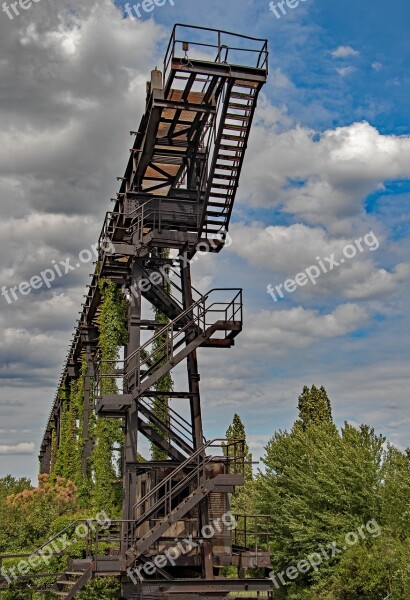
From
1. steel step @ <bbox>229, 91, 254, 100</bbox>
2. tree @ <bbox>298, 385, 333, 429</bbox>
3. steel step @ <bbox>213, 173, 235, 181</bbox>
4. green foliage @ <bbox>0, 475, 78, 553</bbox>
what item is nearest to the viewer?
steel step @ <bbox>229, 91, 254, 100</bbox>

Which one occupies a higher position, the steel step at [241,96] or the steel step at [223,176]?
the steel step at [241,96]

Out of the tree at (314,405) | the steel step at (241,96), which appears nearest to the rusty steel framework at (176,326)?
the steel step at (241,96)

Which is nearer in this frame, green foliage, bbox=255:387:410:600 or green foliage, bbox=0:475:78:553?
green foliage, bbox=255:387:410:600

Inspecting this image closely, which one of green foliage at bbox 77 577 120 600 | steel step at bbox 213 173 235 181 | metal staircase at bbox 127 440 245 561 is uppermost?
steel step at bbox 213 173 235 181

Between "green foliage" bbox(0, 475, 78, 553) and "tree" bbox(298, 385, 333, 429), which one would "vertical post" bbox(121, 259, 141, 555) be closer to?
"green foliage" bbox(0, 475, 78, 553)

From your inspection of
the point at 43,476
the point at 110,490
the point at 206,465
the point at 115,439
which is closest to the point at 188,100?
the point at 206,465

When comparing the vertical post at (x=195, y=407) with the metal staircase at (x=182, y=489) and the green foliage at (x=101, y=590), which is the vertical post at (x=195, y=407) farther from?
the green foliage at (x=101, y=590)

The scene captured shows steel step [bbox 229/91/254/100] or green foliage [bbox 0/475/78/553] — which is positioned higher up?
steel step [bbox 229/91/254/100]

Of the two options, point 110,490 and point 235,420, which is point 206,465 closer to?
point 110,490

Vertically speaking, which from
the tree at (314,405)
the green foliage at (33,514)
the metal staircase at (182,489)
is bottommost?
the metal staircase at (182,489)

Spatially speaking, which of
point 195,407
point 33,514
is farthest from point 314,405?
point 195,407

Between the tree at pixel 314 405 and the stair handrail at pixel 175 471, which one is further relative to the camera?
the tree at pixel 314 405

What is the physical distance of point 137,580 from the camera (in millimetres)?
18594

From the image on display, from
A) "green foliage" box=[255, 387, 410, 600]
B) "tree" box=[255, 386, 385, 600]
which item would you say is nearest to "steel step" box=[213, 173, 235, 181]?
"green foliage" box=[255, 387, 410, 600]
